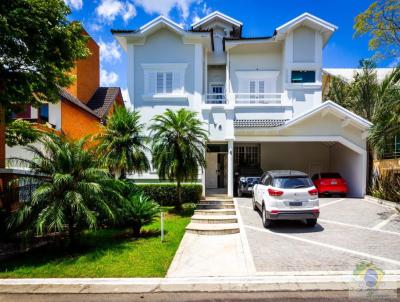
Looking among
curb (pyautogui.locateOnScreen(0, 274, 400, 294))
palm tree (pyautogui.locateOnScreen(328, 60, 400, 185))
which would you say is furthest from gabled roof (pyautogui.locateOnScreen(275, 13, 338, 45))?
curb (pyautogui.locateOnScreen(0, 274, 400, 294))

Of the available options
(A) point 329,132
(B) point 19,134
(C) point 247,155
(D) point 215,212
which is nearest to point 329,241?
(D) point 215,212

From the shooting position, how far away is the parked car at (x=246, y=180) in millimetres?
15403

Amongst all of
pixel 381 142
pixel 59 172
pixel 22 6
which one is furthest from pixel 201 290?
pixel 381 142

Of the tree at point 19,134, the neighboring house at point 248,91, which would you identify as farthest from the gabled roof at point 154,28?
the tree at point 19,134

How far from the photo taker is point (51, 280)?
5.90 m

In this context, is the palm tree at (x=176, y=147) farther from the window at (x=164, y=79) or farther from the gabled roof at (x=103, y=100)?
the gabled roof at (x=103, y=100)

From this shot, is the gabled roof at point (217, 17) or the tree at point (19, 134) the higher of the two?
the gabled roof at point (217, 17)

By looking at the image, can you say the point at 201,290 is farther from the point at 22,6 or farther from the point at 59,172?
the point at 22,6

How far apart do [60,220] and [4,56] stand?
201 inches

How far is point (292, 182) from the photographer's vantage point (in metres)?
9.15

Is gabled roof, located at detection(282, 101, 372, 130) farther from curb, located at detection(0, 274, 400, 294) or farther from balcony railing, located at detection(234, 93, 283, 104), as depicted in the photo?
curb, located at detection(0, 274, 400, 294)

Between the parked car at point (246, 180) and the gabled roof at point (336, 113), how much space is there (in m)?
3.37

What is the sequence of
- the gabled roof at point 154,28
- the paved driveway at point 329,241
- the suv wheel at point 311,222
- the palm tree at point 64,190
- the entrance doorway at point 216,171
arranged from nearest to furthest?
the paved driveway at point 329,241 → the palm tree at point 64,190 → the suv wheel at point 311,222 → the gabled roof at point 154,28 → the entrance doorway at point 216,171

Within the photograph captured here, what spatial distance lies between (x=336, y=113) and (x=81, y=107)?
52.7ft
